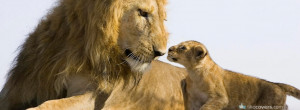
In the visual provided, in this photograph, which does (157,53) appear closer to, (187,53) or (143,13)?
(143,13)

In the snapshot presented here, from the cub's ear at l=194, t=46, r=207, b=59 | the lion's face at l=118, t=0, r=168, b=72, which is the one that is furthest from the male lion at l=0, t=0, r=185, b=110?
the cub's ear at l=194, t=46, r=207, b=59

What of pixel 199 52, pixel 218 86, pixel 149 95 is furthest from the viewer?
pixel 199 52

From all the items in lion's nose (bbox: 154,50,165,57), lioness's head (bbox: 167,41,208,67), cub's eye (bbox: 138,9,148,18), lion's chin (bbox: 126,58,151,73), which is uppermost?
cub's eye (bbox: 138,9,148,18)

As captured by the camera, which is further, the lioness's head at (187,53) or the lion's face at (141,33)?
the lioness's head at (187,53)

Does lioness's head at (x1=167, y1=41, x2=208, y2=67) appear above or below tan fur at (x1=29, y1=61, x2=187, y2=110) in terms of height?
above

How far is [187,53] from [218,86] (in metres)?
0.47

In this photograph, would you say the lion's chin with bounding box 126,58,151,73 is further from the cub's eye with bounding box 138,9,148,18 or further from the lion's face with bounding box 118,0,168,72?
the cub's eye with bounding box 138,9,148,18

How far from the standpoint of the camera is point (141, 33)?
339 cm

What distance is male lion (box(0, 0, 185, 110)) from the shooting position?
3.40 meters

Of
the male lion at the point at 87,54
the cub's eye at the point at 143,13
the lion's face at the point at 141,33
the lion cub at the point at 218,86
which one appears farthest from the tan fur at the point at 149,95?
the cub's eye at the point at 143,13

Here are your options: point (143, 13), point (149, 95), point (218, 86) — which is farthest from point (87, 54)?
point (218, 86)

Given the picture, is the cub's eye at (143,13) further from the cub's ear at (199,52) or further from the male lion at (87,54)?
the cub's ear at (199,52)

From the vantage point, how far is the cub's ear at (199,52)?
4.61m

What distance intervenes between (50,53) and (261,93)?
2.14 meters
